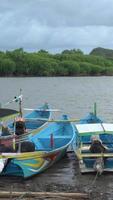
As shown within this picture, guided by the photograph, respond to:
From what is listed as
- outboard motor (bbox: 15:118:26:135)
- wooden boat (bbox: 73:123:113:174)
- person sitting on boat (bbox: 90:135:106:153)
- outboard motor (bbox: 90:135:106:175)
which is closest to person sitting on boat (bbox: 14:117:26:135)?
outboard motor (bbox: 15:118:26:135)

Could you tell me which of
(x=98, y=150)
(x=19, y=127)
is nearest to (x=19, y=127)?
(x=19, y=127)

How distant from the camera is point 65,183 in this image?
19.5 metres

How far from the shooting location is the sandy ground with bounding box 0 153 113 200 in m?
18.1

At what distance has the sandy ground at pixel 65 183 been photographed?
712 inches

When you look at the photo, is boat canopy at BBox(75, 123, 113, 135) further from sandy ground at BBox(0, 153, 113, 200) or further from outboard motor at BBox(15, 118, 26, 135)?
outboard motor at BBox(15, 118, 26, 135)

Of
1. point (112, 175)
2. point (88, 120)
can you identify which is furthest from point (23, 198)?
point (88, 120)

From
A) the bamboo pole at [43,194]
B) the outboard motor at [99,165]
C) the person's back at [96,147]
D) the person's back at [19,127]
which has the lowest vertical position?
the bamboo pole at [43,194]

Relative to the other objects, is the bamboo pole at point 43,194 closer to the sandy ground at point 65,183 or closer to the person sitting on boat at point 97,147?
the sandy ground at point 65,183

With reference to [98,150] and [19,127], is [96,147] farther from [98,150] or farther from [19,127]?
[19,127]

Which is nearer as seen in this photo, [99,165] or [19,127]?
[99,165]

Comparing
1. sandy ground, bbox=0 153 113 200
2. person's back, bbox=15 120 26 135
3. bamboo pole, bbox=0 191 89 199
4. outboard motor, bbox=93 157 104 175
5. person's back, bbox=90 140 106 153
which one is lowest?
sandy ground, bbox=0 153 113 200

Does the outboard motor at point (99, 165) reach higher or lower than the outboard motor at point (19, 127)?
lower

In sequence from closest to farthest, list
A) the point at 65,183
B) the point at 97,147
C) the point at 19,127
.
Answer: the point at 65,183
the point at 97,147
the point at 19,127

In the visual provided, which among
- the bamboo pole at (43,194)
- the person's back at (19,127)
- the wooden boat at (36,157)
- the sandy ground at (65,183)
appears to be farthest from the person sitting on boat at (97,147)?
the person's back at (19,127)
